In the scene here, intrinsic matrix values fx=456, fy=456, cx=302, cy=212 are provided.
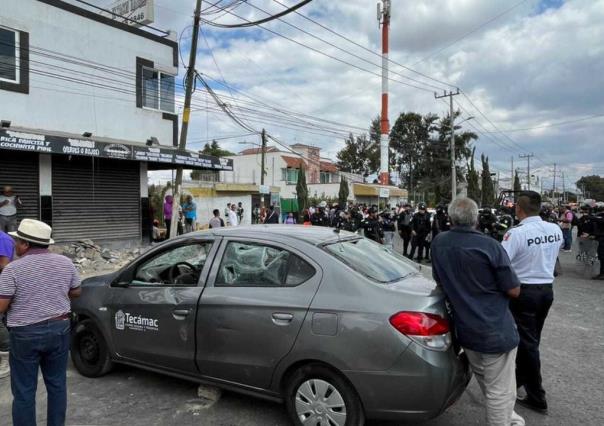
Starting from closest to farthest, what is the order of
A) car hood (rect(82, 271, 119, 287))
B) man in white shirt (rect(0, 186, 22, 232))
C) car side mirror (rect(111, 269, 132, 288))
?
car side mirror (rect(111, 269, 132, 288)) < car hood (rect(82, 271, 119, 287)) < man in white shirt (rect(0, 186, 22, 232))

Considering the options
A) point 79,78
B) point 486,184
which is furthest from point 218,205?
point 486,184

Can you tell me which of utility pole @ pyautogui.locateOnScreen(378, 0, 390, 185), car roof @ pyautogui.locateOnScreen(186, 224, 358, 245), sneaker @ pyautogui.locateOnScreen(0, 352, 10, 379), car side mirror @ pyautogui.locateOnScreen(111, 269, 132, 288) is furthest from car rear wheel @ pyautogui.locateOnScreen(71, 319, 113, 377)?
utility pole @ pyautogui.locateOnScreen(378, 0, 390, 185)

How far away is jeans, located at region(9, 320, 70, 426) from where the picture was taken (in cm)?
307

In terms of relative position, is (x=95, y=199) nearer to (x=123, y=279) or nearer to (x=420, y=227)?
(x=420, y=227)

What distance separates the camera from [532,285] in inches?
148

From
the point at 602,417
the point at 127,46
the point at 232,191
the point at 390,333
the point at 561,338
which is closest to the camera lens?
the point at 390,333

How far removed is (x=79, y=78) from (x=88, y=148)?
2996 millimetres

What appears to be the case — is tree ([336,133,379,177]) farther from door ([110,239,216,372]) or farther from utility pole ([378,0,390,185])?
door ([110,239,216,372])

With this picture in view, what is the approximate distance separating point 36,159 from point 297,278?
11.0 meters

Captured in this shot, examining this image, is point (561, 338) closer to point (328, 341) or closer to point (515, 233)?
point (515, 233)

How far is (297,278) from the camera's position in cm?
341

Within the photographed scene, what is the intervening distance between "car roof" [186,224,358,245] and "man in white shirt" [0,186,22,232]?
8.38 m

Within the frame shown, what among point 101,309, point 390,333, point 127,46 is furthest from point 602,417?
point 127,46

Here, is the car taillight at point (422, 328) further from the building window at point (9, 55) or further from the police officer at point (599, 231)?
the building window at point (9, 55)
